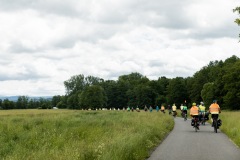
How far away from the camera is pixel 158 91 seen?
14625cm

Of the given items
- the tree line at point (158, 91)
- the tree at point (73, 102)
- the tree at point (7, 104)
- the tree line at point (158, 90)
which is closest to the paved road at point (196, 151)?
the tree line at point (158, 91)

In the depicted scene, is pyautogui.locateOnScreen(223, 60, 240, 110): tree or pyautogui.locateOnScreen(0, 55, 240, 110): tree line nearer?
pyautogui.locateOnScreen(223, 60, 240, 110): tree

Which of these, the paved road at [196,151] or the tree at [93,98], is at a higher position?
the tree at [93,98]

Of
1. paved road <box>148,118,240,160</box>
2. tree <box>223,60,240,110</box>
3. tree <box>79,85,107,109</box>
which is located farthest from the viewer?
tree <box>79,85,107,109</box>

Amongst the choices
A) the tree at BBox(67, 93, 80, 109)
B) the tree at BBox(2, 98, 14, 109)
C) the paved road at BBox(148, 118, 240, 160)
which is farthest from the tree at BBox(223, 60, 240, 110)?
the tree at BBox(2, 98, 14, 109)

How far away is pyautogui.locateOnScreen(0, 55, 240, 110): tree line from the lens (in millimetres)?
89062

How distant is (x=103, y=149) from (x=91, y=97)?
442ft

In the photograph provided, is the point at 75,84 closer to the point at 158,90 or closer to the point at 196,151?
the point at 158,90

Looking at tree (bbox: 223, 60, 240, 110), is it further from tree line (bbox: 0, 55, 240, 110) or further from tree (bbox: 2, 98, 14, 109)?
tree (bbox: 2, 98, 14, 109)

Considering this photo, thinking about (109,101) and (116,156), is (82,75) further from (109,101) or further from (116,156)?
(116,156)

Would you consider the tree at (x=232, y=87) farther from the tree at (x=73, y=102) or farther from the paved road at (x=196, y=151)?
the tree at (x=73, y=102)

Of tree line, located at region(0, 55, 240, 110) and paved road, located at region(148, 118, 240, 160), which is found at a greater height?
tree line, located at region(0, 55, 240, 110)

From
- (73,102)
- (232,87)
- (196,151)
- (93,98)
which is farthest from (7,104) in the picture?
(196,151)

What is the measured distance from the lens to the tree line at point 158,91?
8906 cm
